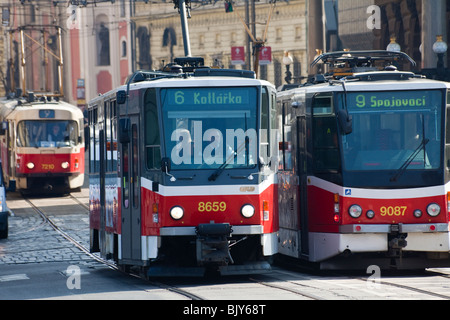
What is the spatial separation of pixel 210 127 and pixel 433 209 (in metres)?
3.18

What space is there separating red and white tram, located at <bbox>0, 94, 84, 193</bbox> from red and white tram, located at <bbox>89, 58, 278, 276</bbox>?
22327 millimetres

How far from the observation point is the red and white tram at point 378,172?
51.9ft

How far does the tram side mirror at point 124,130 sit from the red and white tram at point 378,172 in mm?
2635

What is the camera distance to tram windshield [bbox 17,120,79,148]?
37594 mm

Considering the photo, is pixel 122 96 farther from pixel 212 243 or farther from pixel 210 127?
pixel 212 243

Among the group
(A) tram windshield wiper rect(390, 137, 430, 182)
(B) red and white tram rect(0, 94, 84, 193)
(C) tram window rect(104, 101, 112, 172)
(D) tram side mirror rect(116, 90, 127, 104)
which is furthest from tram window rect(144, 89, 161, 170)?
(B) red and white tram rect(0, 94, 84, 193)

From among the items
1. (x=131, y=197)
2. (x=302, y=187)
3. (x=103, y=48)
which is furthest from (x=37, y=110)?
(x=103, y=48)

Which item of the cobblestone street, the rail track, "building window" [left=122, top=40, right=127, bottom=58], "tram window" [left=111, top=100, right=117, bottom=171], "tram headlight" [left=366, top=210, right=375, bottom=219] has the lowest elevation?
the cobblestone street

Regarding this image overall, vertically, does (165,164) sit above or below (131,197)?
above

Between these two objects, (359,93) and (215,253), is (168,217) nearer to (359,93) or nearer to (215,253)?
(215,253)

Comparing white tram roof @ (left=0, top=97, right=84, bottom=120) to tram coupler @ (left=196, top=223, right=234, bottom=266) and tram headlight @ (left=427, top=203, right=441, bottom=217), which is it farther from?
tram coupler @ (left=196, top=223, right=234, bottom=266)

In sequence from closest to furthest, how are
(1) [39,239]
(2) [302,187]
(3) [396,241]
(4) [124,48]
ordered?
(3) [396,241] → (2) [302,187] → (1) [39,239] → (4) [124,48]

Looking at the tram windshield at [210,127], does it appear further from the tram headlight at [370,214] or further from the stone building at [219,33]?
the stone building at [219,33]

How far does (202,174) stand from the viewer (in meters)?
14.9
